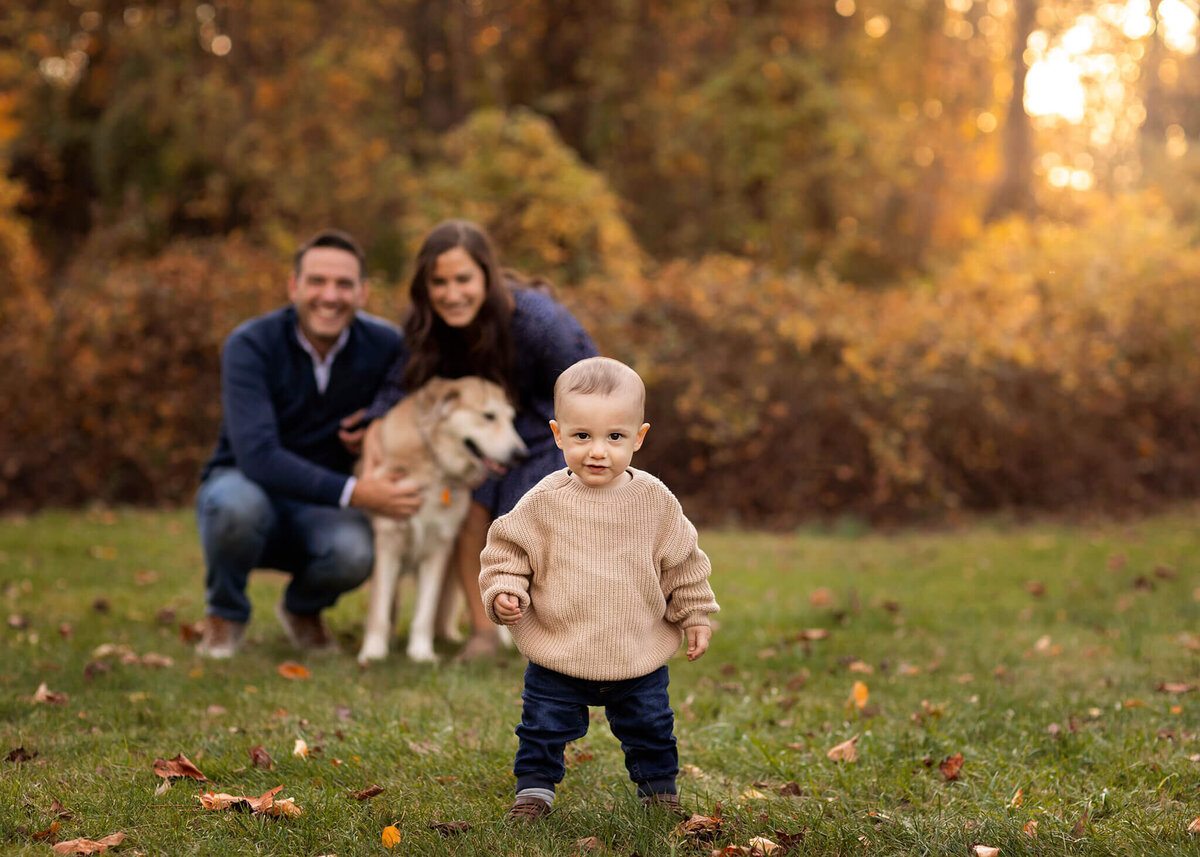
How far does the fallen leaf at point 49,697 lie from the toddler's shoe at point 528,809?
194 centimetres

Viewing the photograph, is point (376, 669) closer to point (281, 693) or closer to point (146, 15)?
point (281, 693)

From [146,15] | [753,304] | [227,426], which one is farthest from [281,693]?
[146,15]

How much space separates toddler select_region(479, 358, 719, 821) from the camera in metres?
2.53

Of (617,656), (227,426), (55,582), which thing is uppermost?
(227,426)

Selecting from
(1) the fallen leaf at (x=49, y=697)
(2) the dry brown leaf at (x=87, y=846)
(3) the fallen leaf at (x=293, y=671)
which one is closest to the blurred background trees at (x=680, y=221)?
(3) the fallen leaf at (x=293, y=671)

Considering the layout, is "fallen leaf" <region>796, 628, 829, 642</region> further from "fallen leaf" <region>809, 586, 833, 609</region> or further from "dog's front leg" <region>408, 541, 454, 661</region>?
"dog's front leg" <region>408, 541, 454, 661</region>

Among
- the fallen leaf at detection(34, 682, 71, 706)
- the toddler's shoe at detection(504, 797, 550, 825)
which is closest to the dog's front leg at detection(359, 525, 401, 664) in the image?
the fallen leaf at detection(34, 682, 71, 706)

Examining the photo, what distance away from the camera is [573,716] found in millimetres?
2689

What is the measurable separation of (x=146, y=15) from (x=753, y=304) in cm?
968

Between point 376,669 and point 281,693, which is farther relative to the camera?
point 376,669

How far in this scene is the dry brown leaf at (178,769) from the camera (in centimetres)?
303

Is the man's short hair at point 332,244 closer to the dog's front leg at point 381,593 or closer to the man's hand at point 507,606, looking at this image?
the dog's front leg at point 381,593

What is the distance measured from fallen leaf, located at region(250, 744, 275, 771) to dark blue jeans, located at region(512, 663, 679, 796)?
84cm

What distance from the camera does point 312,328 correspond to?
480cm
